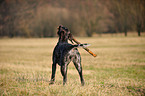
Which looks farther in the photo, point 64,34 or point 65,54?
point 64,34

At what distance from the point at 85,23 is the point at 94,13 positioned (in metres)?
8.49

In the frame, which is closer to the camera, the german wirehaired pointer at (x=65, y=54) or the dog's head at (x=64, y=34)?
the german wirehaired pointer at (x=65, y=54)

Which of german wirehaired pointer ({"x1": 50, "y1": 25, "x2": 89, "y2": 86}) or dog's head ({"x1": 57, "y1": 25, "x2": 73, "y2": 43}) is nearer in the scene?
german wirehaired pointer ({"x1": 50, "y1": 25, "x2": 89, "y2": 86})

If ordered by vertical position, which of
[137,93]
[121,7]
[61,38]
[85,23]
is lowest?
[137,93]

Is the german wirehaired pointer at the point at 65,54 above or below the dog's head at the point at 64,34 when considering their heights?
below

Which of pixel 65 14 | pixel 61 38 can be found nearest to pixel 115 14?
pixel 65 14

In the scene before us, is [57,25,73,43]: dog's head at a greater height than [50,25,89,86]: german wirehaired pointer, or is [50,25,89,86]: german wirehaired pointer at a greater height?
[57,25,73,43]: dog's head

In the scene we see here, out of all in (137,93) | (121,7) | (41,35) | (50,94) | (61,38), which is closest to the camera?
(50,94)

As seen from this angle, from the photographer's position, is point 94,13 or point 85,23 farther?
point 94,13

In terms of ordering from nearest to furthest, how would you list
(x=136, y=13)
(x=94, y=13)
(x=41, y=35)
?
(x=136, y=13), (x=94, y=13), (x=41, y=35)

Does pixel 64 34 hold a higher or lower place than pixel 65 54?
higher

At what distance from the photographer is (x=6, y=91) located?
4.72 meters

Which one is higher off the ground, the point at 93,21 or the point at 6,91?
the point at 93,21

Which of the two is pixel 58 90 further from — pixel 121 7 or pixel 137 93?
pixel 121 7
